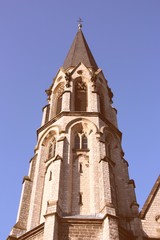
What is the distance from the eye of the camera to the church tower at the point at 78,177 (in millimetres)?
16406

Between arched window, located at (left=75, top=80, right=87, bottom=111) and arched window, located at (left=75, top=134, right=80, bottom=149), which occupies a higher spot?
arched window, located at (left=75, top=80, right=87, bottom=111)

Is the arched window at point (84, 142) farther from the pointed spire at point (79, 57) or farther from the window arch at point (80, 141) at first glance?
the pointed spire at point (79, 57)

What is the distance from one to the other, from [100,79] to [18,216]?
14.6 metres

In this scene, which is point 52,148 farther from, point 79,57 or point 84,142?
point 79,57

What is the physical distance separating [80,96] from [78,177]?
8.94 m

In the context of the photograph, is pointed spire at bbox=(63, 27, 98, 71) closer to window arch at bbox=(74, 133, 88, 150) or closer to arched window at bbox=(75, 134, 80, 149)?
window arch at bbox=(74, 133, 88, 150)

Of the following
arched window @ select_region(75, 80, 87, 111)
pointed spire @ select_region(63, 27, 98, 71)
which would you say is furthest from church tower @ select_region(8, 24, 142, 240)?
pointed spire @ select_region(63, 27, 98, 71)

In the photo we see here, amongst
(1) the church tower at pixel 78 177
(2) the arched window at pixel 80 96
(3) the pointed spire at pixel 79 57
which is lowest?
(1) the church tower at pixel 78 177

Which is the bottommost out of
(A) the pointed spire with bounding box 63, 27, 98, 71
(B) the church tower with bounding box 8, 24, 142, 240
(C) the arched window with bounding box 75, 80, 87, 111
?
(B) the church tower with bounding box 8, 24, 142, 240

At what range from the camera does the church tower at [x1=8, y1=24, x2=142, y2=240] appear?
646 inches

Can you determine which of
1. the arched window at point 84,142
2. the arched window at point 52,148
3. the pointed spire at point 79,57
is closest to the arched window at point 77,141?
the arched window at point 84,142

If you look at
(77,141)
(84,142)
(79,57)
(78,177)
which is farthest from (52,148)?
(79,57)

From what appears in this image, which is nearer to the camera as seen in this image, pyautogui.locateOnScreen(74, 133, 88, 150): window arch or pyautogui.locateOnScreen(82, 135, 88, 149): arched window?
pyautogui.locateOnScreen(74, 133, 88, 150): window arch

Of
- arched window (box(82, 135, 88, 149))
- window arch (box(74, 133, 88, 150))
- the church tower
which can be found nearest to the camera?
the church tower
